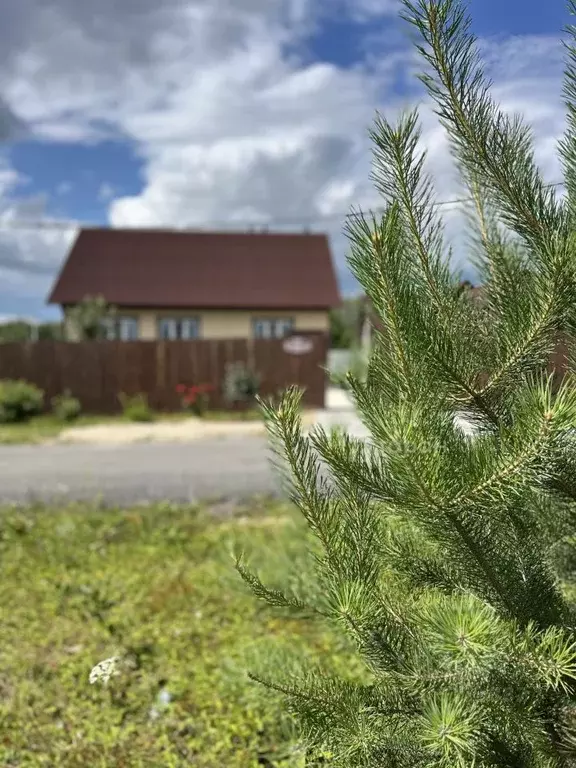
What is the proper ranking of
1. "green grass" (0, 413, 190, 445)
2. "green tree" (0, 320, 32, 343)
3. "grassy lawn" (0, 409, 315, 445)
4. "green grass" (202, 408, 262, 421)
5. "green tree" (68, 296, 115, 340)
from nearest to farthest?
"green grass" (0, 413, 190, 445) → "grassy lawn" (0, 409, 315, 445) → "green grass" (202, 408, 262, 421) → "green tree" (68, 296, 115, 340) → "green tree" (0, 320, 32, 343)

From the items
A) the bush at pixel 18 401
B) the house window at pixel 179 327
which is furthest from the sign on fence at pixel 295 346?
the house window at pixel 179 327

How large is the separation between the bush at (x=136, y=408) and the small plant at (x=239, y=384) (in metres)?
2.09

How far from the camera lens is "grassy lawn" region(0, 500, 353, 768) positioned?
2.82m

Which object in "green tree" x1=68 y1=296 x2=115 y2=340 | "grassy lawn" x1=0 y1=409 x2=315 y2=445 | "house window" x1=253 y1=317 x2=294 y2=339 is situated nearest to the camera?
"grassy lawn" x1=0 y1=409 x2=315 y2=445

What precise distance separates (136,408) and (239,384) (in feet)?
8.81

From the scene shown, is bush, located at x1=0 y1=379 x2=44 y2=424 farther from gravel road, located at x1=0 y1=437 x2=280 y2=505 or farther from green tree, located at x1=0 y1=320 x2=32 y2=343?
green tree, located at x1=0 y1=320 x2=32 y2=343

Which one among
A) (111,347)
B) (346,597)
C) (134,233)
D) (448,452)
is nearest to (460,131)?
(448,452)

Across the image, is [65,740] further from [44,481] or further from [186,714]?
[44,481]

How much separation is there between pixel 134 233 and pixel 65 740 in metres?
26.6

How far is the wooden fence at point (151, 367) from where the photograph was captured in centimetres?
1839

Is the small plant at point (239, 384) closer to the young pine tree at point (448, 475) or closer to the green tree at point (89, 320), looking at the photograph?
the green tree at point (89, 320)

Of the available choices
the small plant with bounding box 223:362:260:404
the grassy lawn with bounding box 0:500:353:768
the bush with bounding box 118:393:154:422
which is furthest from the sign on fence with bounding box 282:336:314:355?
the grassy lawn with bounding box 0:500:353:768

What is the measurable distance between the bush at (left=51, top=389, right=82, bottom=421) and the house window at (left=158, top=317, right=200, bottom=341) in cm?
748

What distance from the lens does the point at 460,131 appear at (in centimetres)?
155
